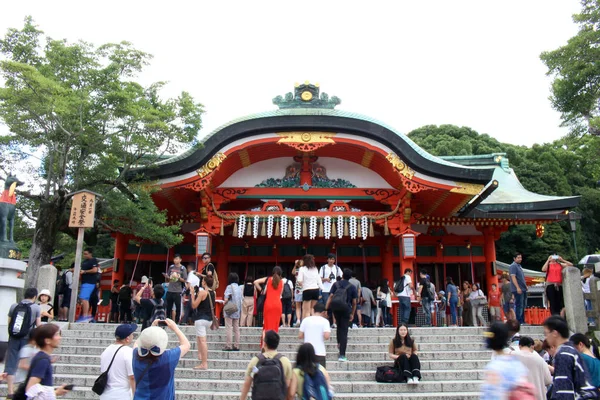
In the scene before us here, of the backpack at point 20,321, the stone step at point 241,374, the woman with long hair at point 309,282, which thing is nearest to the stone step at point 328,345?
the woman with long hair at point 309,282

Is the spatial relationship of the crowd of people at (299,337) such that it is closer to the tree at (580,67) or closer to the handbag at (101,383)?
the handbag at (101,383)

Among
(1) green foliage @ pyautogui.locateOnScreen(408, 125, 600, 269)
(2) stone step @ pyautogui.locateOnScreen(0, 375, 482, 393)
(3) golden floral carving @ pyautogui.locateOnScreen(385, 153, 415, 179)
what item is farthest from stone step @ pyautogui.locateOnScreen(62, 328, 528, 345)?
(1) green foliage @ pyautogui.locateOnScreen(408, 125, 600, 269)

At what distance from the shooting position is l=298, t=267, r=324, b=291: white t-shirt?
8883 mm

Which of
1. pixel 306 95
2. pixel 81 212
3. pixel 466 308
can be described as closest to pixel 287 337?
pixel 81 212

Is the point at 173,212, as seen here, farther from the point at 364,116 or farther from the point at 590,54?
the point at 590,54

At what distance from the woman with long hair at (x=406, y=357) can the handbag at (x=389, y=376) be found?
7 centimetres

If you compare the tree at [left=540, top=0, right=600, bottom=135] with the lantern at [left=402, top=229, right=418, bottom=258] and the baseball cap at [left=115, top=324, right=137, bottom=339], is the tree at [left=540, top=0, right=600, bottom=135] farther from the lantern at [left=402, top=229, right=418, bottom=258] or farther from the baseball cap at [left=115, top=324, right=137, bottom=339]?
the baseball cap at [left=115, top=324, right=137, bottom=339]

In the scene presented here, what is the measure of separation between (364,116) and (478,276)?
7.30m

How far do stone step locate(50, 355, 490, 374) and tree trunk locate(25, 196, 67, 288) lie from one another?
3.51 metres

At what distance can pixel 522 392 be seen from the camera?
3.15m

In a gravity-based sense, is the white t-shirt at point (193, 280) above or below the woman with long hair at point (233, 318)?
above

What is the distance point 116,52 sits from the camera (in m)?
12.3

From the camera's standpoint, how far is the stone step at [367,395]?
23.2 feet

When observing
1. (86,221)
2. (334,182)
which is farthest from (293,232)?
(86,221)
